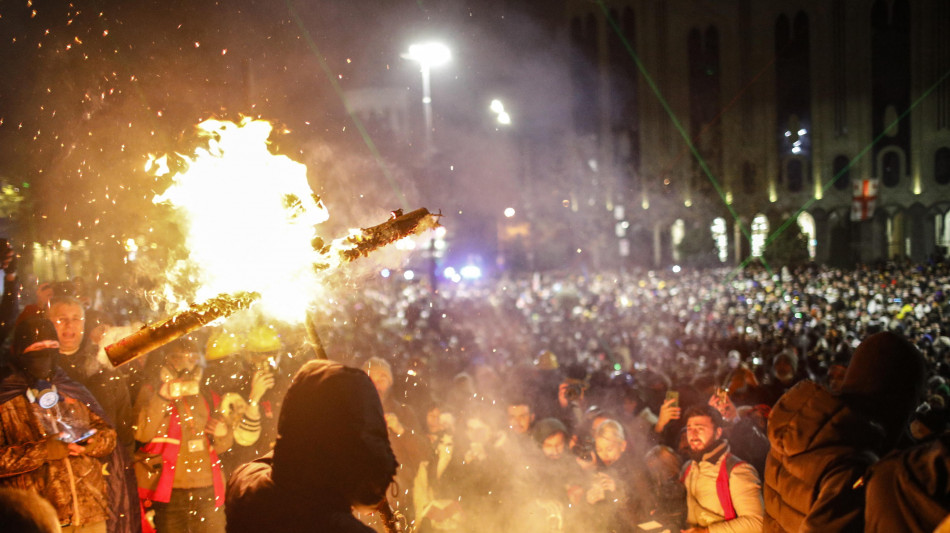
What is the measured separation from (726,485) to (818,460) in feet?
3.68

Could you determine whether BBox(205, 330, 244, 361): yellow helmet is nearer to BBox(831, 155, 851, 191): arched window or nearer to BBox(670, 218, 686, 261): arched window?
BBox(670, 218, 686, 261): arched window

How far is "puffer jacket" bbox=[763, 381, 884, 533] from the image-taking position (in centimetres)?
220

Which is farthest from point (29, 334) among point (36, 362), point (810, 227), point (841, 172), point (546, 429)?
point (841, 172)

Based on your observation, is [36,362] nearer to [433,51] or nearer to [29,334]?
[29,334]

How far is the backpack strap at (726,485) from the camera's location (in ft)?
11.0

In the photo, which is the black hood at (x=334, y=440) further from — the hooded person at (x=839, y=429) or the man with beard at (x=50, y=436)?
the man with beard at (x=50, y=436)

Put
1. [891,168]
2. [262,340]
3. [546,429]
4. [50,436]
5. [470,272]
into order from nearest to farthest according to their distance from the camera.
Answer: [50,436] < [546,429] < [262,340] < [470,272] < [891,168]

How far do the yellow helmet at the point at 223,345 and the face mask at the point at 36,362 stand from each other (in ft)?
4.62

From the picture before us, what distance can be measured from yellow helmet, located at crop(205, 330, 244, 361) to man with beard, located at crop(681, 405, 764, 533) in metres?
3.61

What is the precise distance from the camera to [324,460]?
5.59 feet

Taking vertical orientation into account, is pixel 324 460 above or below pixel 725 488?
above

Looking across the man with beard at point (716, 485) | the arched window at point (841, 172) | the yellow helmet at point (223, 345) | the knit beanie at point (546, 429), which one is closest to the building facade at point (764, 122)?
the arched window at point (841, 172)

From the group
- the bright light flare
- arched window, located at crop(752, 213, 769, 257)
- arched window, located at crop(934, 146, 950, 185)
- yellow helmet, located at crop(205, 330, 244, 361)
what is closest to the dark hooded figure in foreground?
yellow helmet, located at crop(205, 330, 244, 361)

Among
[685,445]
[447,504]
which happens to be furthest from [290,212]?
[447,504]
